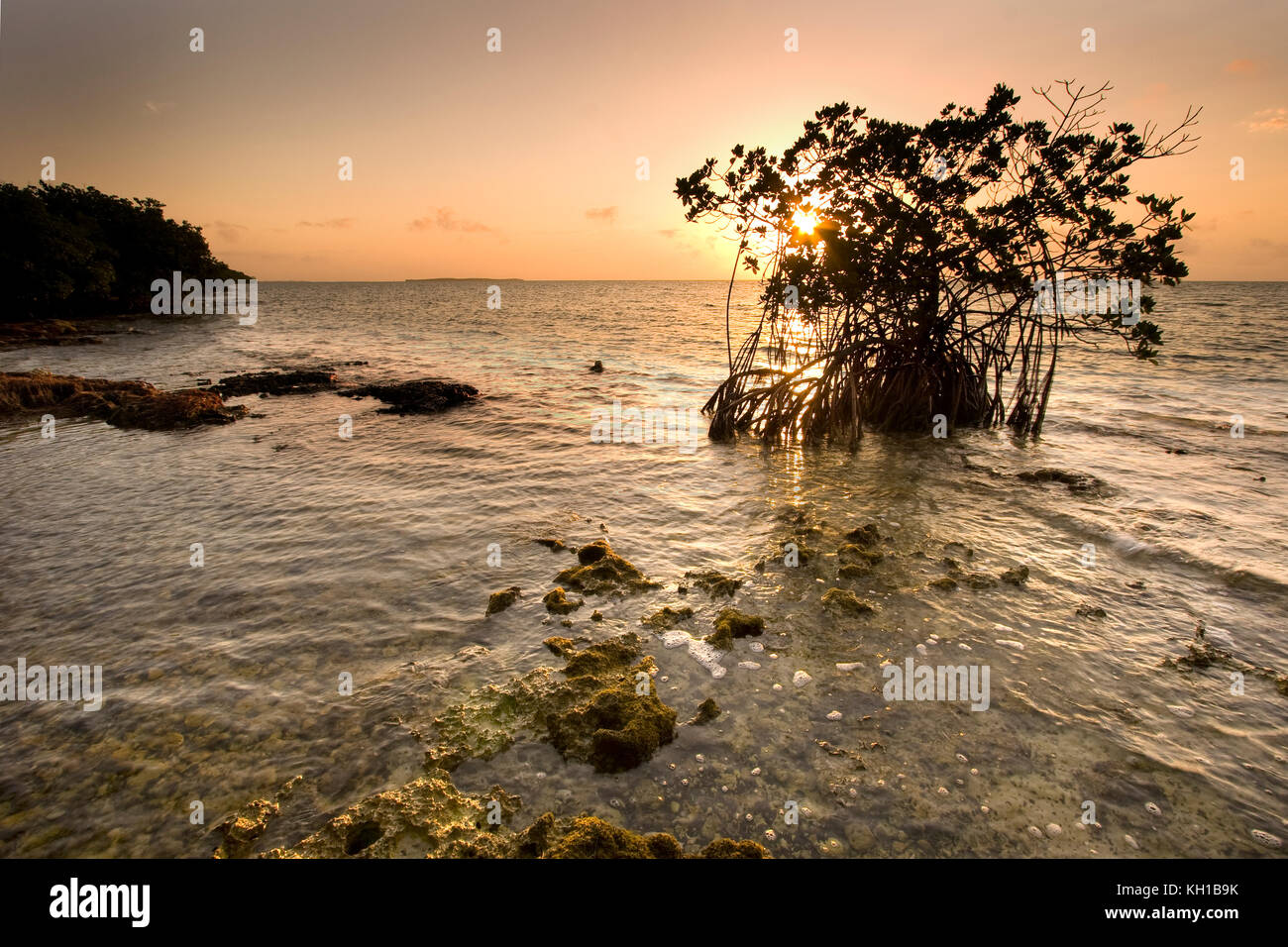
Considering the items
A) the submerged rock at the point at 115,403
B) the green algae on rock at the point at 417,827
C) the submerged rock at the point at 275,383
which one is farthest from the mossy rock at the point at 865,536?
the submerged rock at the point at 275,383

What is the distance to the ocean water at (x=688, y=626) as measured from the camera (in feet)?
13.5

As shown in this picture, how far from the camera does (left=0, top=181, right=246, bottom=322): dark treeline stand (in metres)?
38.2

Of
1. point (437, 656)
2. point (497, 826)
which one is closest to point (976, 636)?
point (497, 826)

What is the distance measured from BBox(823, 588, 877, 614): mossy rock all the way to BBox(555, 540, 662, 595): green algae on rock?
7.02 feet

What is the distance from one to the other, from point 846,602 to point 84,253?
58.4 meters

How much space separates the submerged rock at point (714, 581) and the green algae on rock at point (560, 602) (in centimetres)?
156

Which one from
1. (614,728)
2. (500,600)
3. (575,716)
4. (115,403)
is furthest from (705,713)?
(115,403)

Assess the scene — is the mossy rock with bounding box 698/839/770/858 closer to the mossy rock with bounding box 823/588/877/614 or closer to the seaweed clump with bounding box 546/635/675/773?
the seaweed clump with bounding box 546/635/675/773

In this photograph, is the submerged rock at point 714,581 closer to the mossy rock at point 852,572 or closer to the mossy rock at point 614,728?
the mossy rock at point 852,572

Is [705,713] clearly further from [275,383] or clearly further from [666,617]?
[275,383]

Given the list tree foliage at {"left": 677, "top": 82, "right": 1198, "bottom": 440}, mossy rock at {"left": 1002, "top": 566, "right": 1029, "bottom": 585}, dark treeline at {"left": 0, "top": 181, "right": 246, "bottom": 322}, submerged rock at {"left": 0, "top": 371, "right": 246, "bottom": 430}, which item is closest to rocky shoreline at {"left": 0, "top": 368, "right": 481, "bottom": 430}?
submerged rock at {"left": 0, "top": 371, "right": 246, "bottom": 430}

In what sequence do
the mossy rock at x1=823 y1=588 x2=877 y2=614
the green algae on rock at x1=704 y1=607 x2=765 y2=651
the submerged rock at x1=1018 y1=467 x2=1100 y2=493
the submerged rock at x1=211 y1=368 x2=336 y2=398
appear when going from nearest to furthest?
the green algae on rock at x1=704 y1=607 x2=765 y2=651 < the mossy rock at x1=823 y1=588 x2=877 y2=614 < the submerged rock at x1=1018 y1=467 x2=1100 y2=493 < the submerged rock at x1=211 y1=368 x2=336 y2=398

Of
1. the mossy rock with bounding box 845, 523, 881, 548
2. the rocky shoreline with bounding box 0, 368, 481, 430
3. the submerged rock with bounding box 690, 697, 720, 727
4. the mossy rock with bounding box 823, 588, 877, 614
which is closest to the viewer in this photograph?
the submerged rock with bounding box 690, 697, 720, 727

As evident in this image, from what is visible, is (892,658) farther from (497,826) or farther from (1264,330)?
(1264,330)
